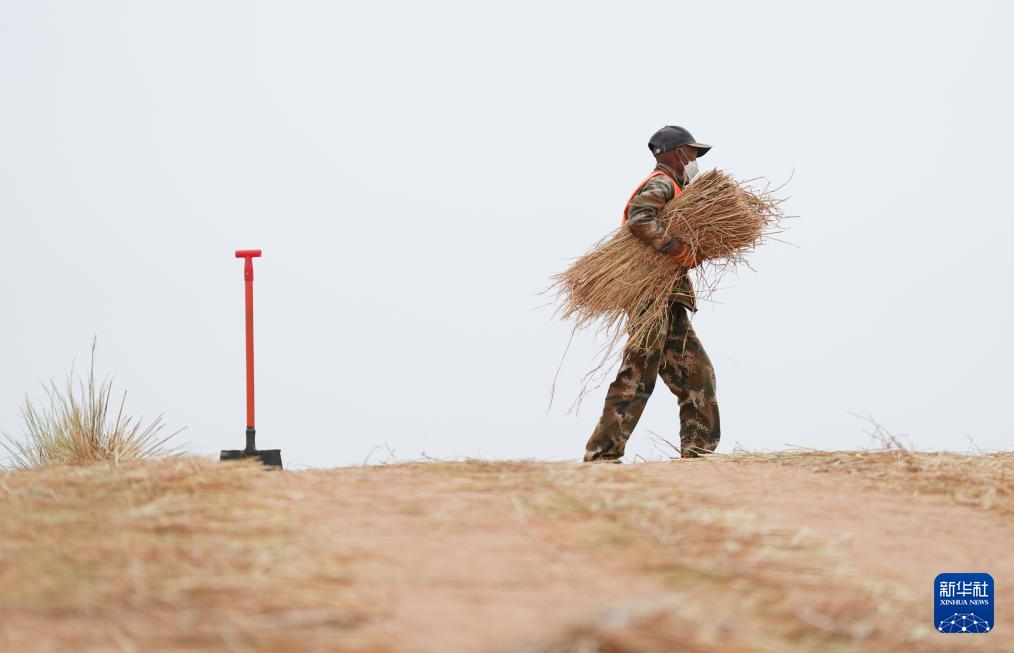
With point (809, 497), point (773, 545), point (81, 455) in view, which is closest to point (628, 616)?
point (773, 545)

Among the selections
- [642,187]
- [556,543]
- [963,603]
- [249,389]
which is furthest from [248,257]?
[963,603]

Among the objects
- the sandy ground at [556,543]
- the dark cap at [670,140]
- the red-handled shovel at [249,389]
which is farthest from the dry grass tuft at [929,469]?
the red-handled shovel at [249,389]

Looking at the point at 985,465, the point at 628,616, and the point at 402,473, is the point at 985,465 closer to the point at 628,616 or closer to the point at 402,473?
the point at 402,473

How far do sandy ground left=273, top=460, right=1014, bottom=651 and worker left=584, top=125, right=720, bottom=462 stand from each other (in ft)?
4.53

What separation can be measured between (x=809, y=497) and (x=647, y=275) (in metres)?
2.39

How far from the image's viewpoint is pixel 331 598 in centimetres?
280

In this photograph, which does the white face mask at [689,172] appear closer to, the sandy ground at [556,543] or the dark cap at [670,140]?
the dark cap at [670,140]

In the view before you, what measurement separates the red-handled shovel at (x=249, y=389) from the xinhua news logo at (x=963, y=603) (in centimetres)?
377

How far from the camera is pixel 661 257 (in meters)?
6.84

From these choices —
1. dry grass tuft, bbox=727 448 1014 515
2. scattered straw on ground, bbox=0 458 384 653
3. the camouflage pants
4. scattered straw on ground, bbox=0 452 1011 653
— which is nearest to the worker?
the camouflage pants

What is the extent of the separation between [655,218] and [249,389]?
2.60 metres

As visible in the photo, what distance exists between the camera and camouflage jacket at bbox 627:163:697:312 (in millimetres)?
6695

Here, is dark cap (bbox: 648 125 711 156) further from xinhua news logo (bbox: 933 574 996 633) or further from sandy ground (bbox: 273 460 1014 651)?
xinhua news logo (bbox: 933 574 996 633)

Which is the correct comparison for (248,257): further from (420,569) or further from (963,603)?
(963,603)
